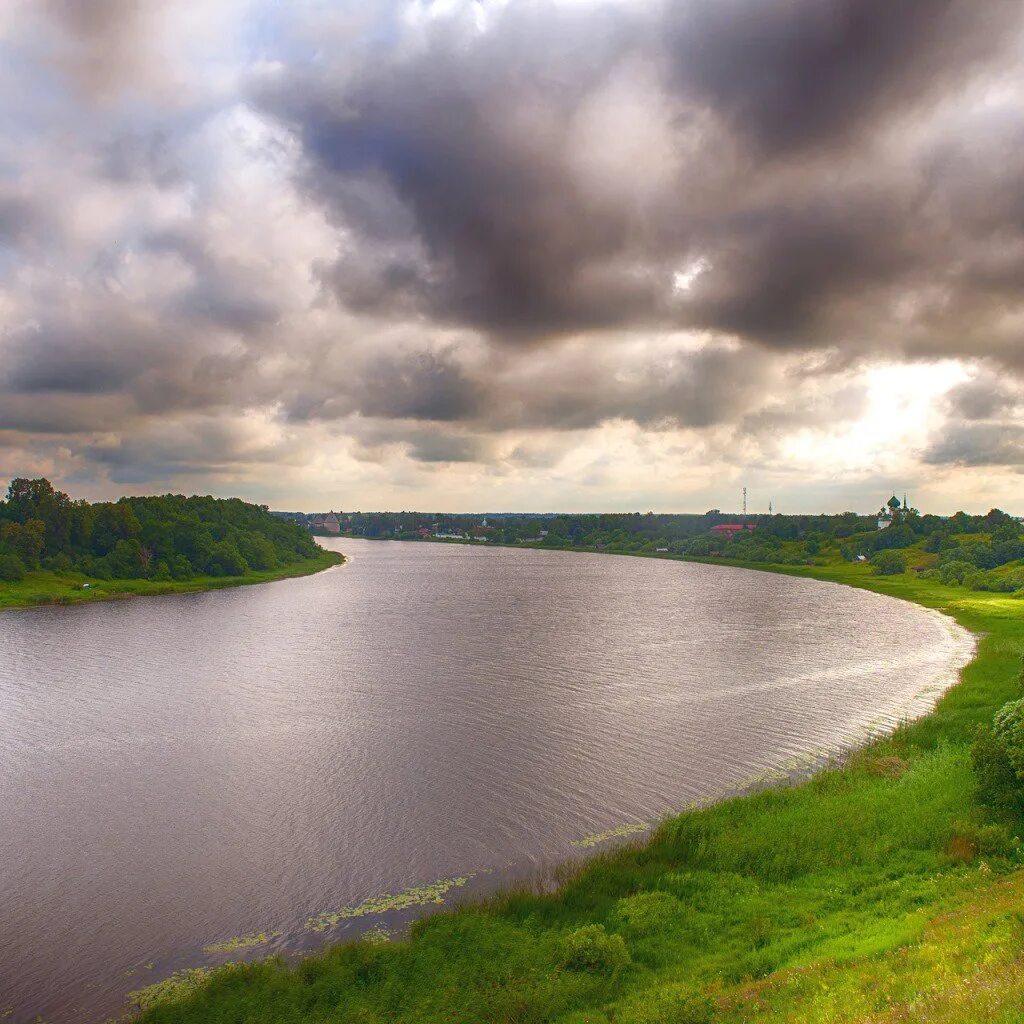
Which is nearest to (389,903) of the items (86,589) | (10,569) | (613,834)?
(613,834)

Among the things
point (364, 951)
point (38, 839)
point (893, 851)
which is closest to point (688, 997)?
point (364, 951)

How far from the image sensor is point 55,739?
3575 centimetres

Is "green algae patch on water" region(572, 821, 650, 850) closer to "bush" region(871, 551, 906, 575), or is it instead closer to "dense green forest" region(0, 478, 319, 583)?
"dense green forest" region(0, 478, 319, 583)

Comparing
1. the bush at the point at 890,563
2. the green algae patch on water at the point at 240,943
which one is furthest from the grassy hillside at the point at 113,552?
the bush at the point at 890,563

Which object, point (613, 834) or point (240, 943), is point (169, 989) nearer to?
point (240, 943)

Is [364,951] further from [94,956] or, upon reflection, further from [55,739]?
[55,739]

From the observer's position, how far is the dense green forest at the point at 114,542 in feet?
353

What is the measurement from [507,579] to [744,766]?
94786mm

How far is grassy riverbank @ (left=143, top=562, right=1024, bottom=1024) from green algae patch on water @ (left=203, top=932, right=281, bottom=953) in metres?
1.30

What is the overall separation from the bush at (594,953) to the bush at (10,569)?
10431 cm

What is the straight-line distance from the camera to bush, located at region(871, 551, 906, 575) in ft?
442

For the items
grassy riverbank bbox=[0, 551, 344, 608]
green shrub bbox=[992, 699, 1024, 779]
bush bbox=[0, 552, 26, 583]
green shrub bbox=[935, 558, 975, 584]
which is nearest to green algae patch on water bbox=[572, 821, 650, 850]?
green shrub bbox=[992, 699, 1024, 779]

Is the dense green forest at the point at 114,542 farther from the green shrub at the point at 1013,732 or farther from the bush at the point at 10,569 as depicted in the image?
the green shrub at the point at 1013,732

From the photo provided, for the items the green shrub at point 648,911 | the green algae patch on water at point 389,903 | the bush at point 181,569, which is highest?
the bush at point 181,569
